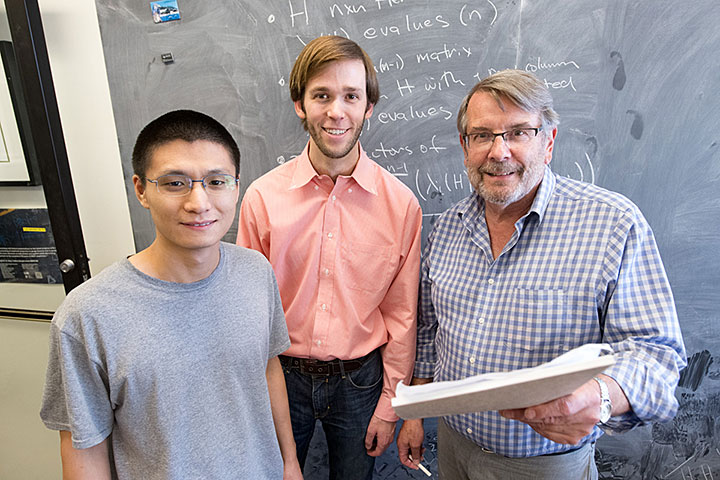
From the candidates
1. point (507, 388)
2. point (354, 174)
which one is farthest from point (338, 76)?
point (507, 388)

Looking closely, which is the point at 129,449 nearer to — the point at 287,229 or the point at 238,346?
the point at 238,346

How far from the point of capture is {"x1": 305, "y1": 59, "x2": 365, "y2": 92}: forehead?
1181 mm

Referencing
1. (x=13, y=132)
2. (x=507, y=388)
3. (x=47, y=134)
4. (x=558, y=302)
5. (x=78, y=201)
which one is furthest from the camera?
(x=78, y=201)

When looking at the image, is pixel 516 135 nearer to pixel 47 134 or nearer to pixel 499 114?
pixel 499 114

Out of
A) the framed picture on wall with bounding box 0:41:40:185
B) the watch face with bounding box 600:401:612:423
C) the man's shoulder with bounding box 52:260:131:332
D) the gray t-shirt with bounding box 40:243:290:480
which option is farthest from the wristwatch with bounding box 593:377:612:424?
the framed picture on wall with bounding box 0:41:40:185

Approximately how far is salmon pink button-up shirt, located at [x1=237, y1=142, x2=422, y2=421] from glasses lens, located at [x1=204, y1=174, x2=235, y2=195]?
0.40m

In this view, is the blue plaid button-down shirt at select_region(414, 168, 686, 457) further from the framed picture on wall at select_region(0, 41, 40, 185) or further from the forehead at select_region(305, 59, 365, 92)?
the framed picture on wall at select_region(0, 41, 40, 185)

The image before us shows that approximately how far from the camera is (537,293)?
989 mm

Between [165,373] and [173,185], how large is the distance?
41 centimetres

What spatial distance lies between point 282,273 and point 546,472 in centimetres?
95

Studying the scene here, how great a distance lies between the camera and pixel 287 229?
1294mm

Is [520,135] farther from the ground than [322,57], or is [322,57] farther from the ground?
[322,57]

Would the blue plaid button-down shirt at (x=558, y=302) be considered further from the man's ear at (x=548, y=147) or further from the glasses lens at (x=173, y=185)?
the glasses lens at (x=173, y=185)

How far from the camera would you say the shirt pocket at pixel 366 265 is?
4.30 ft
